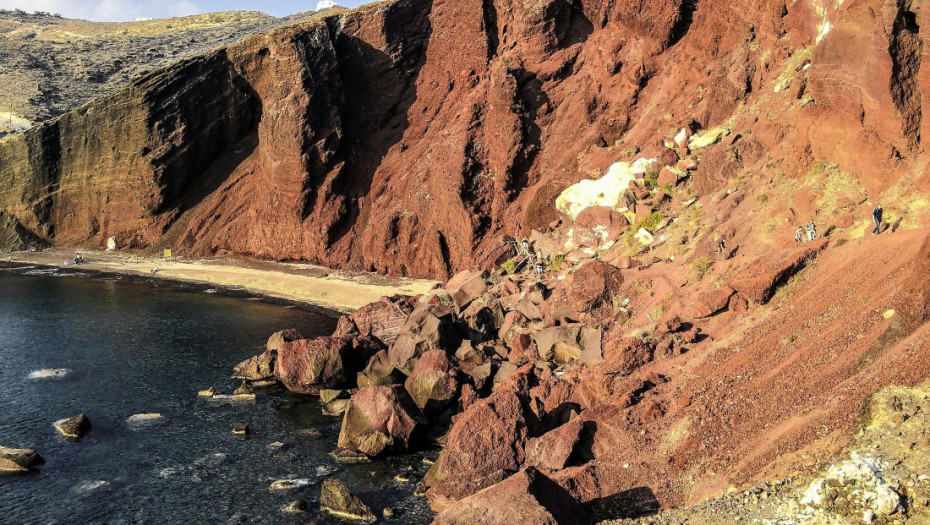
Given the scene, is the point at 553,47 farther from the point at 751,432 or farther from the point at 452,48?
the point at 751,432

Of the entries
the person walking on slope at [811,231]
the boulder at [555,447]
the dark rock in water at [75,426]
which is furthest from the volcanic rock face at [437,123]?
the dark rock in water at [75,426]

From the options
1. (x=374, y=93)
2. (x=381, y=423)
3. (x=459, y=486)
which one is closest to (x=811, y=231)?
(x=459, y=486)

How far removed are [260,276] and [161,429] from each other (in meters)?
29.1

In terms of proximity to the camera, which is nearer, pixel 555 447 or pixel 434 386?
pixel 555 447

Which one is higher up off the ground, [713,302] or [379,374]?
[713,302]

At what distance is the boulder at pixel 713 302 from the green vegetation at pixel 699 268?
86.1 inches

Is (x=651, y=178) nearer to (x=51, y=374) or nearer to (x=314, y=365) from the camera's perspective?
(x=314, y=365)

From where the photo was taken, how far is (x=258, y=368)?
3070cm

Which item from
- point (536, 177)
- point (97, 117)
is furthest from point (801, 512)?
point (97, 117)

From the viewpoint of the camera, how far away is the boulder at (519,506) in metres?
14.9

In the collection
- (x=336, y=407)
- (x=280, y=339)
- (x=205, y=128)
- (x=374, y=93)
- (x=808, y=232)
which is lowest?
(x=336, y=407)

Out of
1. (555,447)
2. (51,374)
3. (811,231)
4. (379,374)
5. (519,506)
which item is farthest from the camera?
(51,374)

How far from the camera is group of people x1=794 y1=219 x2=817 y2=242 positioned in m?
22.4

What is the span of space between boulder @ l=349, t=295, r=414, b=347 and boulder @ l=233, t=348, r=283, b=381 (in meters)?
4.46
